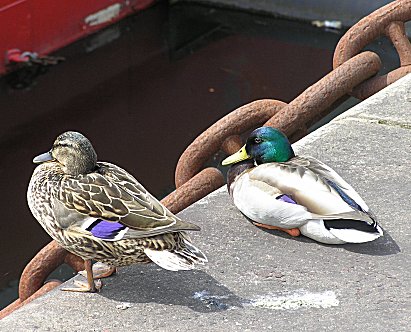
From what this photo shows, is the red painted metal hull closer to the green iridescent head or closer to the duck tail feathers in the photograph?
the green iridescent head

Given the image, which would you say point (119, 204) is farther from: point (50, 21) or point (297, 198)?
point (50, 21)

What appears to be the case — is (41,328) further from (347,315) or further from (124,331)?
(347,315)

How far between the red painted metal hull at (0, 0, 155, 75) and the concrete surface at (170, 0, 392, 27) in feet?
4.99

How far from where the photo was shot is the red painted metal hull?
10.1m

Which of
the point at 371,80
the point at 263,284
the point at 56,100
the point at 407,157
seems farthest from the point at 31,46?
the point at 263,284

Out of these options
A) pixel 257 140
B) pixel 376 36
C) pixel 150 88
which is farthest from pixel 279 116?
pixel 150 88

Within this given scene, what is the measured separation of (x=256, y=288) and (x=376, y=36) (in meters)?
2.17

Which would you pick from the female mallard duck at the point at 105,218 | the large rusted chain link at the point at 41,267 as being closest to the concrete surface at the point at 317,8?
the large rusted chain link at the point at 41,267

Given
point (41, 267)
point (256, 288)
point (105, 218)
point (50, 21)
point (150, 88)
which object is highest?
point (105, 218)

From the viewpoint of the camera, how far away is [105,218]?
10.7 ft

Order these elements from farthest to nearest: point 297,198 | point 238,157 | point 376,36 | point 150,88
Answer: point 150,88, point 376,36, point 238,157, point 297,198

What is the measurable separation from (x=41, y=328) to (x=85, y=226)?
36 cm

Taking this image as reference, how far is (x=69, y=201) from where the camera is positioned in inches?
130

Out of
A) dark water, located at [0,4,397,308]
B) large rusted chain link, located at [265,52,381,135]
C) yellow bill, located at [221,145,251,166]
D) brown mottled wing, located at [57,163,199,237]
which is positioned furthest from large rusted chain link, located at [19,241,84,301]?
dark water, located at [0,4,397,308]
